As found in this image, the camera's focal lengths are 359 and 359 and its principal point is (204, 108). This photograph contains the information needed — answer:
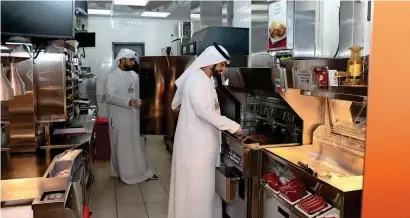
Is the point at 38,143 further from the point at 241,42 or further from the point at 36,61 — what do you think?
the point at 241,42

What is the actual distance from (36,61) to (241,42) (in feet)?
7.71

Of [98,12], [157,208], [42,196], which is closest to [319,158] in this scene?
[42,196]

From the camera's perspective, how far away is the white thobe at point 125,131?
4.77 metres

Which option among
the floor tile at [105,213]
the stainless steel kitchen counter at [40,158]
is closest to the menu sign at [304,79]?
the stainless steel kitchen counter at [40,158]

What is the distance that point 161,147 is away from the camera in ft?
23.3

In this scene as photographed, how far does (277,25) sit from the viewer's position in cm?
335

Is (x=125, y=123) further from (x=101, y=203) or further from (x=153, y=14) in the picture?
(x=153, y=14)

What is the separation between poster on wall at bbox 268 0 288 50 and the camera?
3.22 metres

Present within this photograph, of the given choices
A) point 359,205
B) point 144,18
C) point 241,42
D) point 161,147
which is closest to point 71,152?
point 359,205

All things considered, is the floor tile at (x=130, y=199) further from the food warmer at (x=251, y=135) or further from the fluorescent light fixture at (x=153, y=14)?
the fluorescent light fixture at (x=153, y=14)

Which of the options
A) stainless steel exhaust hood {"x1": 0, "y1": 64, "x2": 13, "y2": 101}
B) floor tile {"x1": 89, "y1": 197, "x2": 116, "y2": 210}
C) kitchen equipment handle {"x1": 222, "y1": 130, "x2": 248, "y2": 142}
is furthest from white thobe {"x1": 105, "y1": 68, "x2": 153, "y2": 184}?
stainless steel exhaust hood {"x1": 0, "y1": 64, "x2": 13, "y2": 101}

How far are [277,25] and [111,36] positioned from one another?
19.8 ft

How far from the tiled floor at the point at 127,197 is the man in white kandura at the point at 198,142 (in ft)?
2.38

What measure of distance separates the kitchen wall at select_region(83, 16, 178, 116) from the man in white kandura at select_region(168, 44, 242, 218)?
5.69 m
